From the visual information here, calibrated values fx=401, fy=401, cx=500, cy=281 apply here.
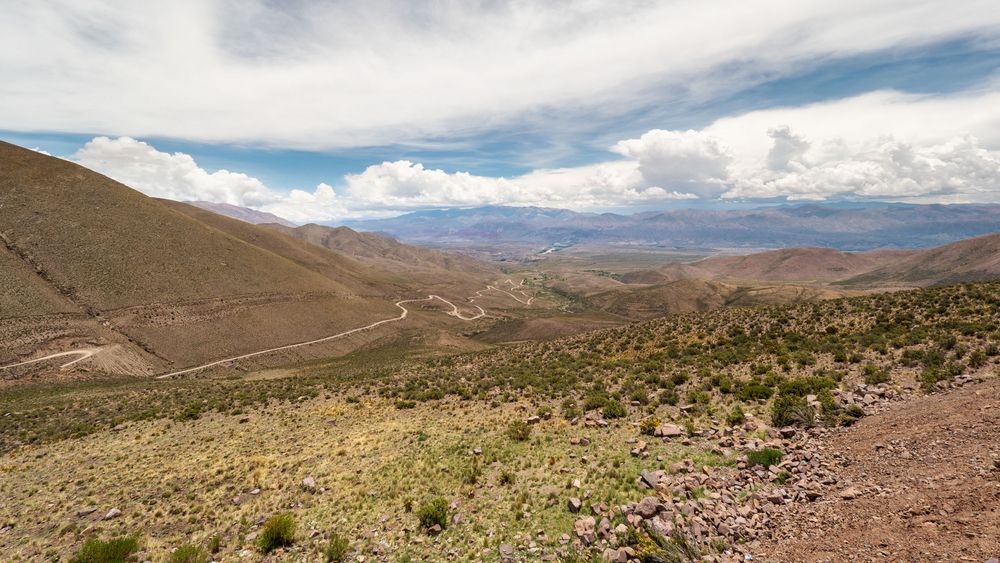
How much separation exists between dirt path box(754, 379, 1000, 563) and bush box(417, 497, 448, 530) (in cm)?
866

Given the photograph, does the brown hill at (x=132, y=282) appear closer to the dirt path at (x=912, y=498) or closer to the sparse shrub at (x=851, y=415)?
the dirt path at (x=912, y=498)

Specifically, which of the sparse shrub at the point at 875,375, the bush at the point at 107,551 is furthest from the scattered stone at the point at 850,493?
the bush at the point at 107,551

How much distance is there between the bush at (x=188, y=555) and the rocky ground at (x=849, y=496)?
37.8ft

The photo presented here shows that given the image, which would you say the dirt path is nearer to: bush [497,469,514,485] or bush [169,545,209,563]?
bush [497,469,514,485]

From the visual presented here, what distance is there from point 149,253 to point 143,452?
94.0m

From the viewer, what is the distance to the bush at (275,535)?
12727 mm

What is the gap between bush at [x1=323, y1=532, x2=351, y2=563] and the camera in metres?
11.9

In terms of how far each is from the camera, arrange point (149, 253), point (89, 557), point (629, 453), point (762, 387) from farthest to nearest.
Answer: point (149, 253) → point (762, 387) → point (629, 453) → point (89, 557)

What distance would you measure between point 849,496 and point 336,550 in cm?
1415

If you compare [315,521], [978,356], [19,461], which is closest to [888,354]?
[978,356]

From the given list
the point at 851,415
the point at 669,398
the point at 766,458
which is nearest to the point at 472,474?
the point at 766,458

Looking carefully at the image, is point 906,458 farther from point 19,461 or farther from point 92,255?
point 92,255

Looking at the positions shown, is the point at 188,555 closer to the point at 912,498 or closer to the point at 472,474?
the point at 472,474

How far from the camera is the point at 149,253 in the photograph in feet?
301
